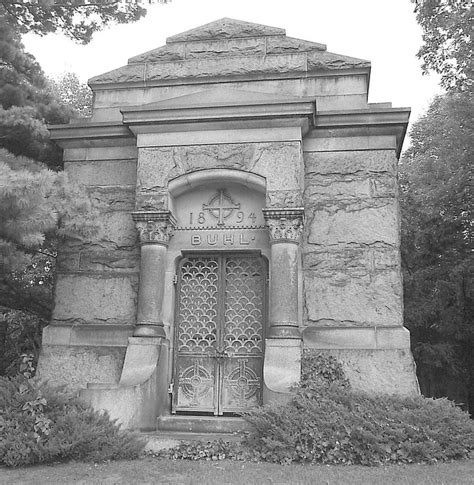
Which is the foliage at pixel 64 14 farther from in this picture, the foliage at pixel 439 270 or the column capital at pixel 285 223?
the foliage at pixel 439 270

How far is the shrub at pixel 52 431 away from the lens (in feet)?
19.0

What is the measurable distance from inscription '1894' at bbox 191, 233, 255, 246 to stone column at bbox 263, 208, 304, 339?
53 cm

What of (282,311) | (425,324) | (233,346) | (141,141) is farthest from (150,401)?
(425,324)

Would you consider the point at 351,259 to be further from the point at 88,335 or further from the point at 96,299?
the point at 88,335

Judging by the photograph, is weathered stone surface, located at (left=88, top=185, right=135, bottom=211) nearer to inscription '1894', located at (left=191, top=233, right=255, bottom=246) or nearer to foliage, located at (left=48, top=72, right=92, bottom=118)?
inscription '1894', located at (left=191, top=233, right=255, bottom=246)

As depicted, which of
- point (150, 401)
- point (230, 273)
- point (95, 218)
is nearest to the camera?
point (150, 401)

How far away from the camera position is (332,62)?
9180 millimetres

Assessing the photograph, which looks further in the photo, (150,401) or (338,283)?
(338,283)

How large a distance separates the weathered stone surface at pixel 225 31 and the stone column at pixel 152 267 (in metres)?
3.38

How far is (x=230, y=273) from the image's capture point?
8.68 m

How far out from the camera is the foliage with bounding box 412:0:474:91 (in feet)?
36.9

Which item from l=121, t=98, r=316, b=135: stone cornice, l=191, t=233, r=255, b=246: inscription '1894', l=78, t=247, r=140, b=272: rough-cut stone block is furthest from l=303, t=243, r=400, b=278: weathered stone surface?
l=78, t=247, r=140, b=272: rough-cut stone block

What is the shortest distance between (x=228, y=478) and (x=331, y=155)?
5067 millimetres

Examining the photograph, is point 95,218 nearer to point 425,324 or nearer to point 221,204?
point 221,204
